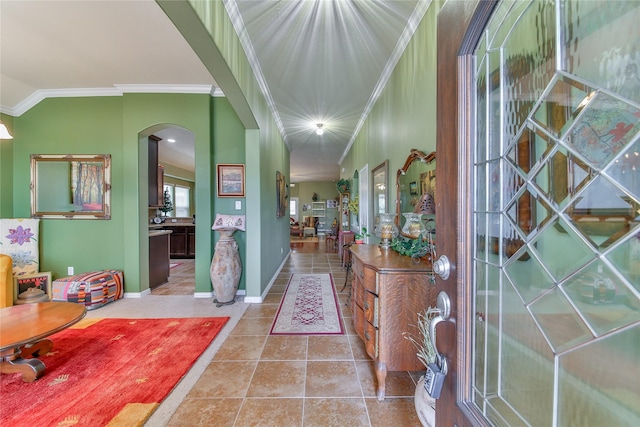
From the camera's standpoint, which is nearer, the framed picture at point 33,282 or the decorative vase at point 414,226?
the decorative vase at point 414,226

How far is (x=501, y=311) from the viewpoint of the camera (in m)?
0.63

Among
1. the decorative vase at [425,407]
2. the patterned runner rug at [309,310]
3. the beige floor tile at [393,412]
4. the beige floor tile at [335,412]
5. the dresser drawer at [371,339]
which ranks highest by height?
the dresser drawer at [371,339]

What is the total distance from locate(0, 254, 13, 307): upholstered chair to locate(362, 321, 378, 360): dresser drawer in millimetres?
3569

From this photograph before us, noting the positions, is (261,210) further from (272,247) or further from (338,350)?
(338,350)

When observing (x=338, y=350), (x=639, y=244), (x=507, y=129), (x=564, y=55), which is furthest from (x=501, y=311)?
(x=338, y=350)

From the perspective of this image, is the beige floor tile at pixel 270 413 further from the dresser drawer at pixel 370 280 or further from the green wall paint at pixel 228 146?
the green wall paint at pixel 228 146

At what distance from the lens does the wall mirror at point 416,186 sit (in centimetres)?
184

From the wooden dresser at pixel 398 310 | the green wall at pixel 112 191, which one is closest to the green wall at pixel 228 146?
the green wall at pixel 112 191

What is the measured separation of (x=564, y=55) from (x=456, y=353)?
2.36 feet

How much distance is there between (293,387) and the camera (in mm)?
1710

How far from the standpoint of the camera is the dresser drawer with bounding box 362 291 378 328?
5.36 feet

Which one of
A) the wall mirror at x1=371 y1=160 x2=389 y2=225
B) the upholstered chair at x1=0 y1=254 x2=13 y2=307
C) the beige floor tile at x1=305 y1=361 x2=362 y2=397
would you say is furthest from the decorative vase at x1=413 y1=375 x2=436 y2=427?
the upholstered chair at x1=0 y1=254 x2=13 y2=307

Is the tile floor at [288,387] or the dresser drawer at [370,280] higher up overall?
the dresser drawer at [370,280]

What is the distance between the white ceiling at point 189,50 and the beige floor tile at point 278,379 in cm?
275
